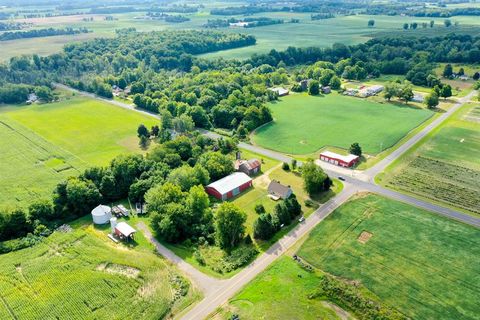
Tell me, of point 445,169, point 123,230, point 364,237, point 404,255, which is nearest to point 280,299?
point 364,237

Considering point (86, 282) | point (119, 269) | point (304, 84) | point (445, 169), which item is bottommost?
point (119, 269)

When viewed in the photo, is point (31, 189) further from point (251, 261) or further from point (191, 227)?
point (251, 261)

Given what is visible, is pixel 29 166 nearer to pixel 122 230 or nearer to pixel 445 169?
pixel 122 230

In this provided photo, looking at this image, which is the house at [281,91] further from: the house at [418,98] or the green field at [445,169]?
the green field at [445,169]

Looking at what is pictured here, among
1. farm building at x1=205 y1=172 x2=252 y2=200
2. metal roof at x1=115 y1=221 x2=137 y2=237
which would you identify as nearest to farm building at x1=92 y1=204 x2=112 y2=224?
metal roof at x1=115 y1=221 x2=137 y2=237

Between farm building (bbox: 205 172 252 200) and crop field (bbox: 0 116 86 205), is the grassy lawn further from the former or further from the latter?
crop field (bbox: 0 116 86 205)

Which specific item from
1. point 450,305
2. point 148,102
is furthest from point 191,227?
point 148,102

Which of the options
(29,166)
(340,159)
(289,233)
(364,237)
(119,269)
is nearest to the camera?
(119,269)
